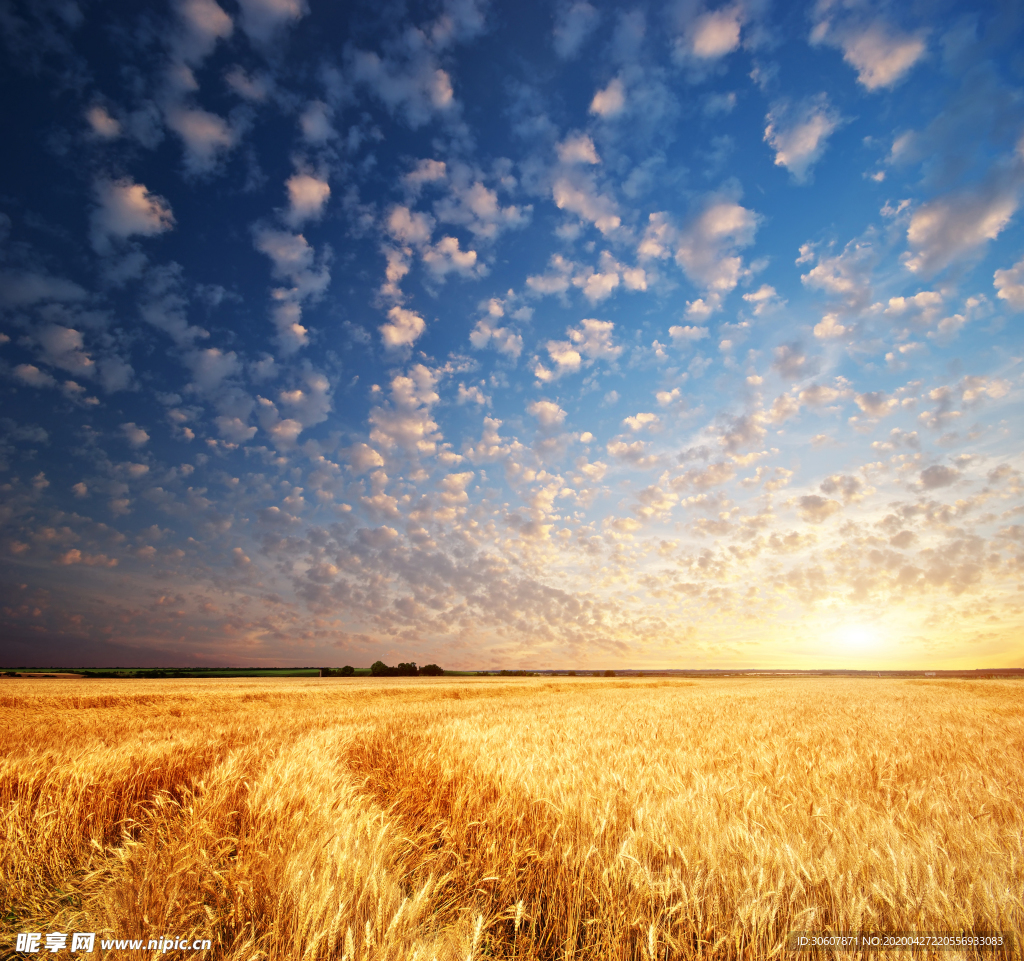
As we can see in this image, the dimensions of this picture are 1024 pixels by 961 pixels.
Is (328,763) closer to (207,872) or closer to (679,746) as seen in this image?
(207,872)

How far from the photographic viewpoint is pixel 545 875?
2914 millimetres

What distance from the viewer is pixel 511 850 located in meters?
3.19

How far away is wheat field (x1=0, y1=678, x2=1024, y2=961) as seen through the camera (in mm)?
2164

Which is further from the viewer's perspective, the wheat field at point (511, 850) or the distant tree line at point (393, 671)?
the distant tree line at point (393, 671)

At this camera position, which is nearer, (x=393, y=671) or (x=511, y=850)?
(x=511, y=850)

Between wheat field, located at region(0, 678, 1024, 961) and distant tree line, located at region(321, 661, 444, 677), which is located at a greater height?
wheat field, located at region(0, 678, 1024, 961)

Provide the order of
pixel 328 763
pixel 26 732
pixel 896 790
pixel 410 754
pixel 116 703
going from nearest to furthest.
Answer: pixel 896 790 → pixel 328 763 → pixel 410 754 → pixel 26 732 → pixel 116 703

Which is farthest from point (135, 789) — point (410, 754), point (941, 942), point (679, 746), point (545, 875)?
point (679, 746)

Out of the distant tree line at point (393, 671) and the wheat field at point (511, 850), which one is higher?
the wheat field at point (511, 850)

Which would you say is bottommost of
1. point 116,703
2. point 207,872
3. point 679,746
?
point 116,703

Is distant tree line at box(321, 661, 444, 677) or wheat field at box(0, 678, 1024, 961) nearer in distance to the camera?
wheat field at box(0, 678, 1024, 961)

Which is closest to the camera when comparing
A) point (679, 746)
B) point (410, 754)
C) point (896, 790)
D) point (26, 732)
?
point (896, 790)

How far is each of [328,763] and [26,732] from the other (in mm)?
9124

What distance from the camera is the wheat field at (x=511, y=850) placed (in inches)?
85.2
